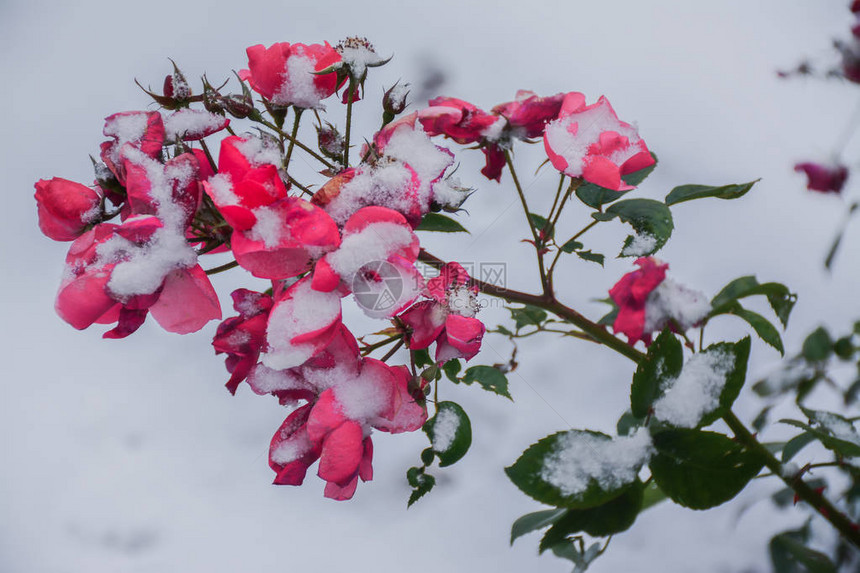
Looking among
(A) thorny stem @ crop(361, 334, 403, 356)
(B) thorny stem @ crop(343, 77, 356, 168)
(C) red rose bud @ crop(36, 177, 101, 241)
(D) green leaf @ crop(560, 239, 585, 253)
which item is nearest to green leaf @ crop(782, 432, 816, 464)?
(D) green leaf @ crop(560, 239, 585, 253)

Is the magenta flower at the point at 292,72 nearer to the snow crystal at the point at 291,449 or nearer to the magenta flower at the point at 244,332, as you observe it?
the magenta flower at the point at 244,332

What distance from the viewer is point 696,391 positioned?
0.42 meters

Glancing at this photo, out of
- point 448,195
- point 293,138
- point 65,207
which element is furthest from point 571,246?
point 65,207

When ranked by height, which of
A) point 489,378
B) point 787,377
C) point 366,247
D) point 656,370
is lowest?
point 787,377

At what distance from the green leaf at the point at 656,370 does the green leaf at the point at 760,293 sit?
0.43ft

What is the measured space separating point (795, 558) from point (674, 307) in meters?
0.26

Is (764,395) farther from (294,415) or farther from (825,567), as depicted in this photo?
(294,415)

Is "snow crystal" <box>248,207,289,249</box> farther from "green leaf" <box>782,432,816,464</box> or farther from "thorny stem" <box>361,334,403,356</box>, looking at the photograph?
"green leaf" <box>782,432,816,464</box>

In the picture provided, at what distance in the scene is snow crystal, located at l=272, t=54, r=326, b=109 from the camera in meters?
0.45

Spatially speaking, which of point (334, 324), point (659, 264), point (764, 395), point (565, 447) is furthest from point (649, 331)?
point (764, 395)

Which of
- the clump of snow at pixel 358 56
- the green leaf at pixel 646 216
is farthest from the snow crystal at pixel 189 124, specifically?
the green leaf at pixel 646 216

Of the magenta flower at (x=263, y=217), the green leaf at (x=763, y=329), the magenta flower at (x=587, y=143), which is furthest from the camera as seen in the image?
the green leaf at (x=763, y=329)

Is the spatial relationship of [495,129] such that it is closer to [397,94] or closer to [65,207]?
[397,94]

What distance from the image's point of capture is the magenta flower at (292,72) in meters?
0.45
